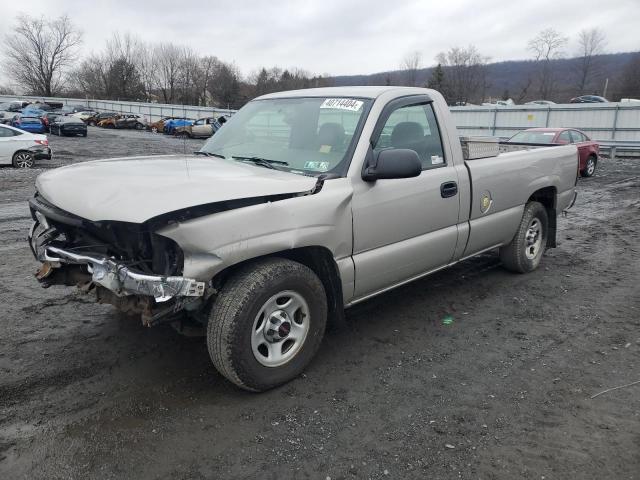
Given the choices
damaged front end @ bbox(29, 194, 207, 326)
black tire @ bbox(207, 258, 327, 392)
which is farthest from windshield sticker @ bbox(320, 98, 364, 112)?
damaged front end @ bbox(29, 194, 207, 326)

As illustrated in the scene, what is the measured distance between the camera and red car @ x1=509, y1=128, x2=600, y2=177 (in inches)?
579

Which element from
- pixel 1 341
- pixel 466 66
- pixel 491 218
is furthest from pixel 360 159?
pixel 466 66

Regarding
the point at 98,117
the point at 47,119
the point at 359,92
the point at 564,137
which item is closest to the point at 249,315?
the point at 359,92

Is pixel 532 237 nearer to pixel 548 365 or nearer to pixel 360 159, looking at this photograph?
pixel 548 365

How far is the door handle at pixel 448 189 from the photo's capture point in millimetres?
4148

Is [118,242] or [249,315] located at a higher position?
[118,242]

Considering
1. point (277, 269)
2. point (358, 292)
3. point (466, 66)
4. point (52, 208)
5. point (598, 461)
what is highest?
point (466, 66)

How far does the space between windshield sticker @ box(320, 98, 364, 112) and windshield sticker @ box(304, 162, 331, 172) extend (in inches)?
21.6

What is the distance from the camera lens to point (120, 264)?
281 cm

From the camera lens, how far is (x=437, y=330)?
4.25 metres

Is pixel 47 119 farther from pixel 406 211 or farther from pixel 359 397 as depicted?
pixel 359 397

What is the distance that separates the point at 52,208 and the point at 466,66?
90.4 m

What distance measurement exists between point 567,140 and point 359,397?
14.3 metres

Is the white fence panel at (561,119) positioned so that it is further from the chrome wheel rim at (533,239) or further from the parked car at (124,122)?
the parked car at (124,122)
